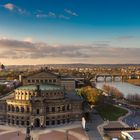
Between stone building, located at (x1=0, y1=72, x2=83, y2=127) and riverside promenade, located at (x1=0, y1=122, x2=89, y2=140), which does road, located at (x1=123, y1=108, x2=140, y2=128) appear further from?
riverside promenade, located at (x1=0, y1=122, x2=89, y2=140)

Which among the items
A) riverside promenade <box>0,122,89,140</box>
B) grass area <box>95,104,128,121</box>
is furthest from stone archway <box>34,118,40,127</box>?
grass area <box>95,104,128,121</box>

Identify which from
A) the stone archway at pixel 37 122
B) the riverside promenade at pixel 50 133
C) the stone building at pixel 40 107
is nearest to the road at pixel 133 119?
the stone building at pixel 40 107

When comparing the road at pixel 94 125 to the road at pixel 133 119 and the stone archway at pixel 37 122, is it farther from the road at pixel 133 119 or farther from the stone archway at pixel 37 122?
the stone archway at pixel 37 122

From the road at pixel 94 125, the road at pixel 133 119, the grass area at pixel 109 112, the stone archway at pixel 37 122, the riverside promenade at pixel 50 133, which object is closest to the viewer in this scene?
the riverside promenade at pixel 50 133

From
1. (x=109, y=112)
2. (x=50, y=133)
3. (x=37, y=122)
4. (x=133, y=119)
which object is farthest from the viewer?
(x=109, y=112)

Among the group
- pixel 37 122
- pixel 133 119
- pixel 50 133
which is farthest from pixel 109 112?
pixel 50 133

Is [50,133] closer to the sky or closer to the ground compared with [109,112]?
closer to the ground

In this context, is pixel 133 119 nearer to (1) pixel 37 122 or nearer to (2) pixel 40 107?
(2) pixel 40 107
